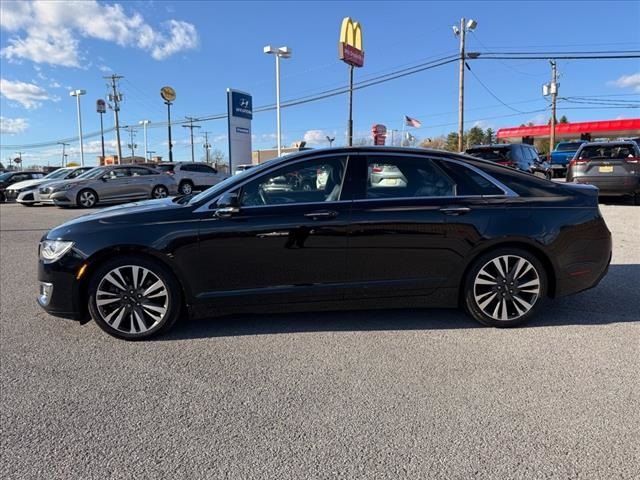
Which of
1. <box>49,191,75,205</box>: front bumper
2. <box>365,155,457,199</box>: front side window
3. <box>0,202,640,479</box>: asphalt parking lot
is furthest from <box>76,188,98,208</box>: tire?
<box>365,155,457,199</box>: front side window

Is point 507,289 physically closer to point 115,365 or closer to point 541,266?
point 541,266

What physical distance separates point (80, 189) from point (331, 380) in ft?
51.5

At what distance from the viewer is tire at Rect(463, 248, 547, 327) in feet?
13.8

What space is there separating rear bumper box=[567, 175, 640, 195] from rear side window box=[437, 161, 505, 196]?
951 centimetres

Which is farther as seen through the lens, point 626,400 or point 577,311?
point 577,311

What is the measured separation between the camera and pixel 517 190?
4289mm

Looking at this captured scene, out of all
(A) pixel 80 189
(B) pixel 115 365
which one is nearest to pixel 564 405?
(B) pixel 115 365

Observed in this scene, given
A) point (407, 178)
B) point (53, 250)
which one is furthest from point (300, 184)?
point (53, 250)

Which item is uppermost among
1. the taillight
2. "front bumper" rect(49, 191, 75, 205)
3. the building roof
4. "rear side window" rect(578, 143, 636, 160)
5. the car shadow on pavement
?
the building roof

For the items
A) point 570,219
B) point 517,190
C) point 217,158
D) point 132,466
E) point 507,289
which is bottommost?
point 132,466

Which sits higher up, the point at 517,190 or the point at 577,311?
the point at 517,190

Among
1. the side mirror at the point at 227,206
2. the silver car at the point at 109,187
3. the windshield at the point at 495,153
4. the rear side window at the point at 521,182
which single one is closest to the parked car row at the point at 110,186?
the silver car at the point at 109,187

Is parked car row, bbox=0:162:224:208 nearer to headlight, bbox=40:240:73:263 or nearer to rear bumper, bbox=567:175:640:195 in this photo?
rear bumper, bbox=567:175:640:195

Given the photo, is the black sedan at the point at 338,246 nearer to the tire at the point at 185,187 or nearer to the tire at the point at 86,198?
the tire at the point at 86,198
